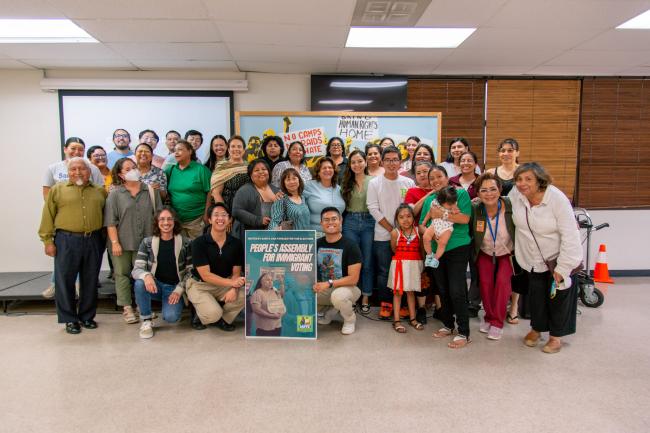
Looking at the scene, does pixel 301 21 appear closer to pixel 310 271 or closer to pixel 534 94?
pixel 310 271

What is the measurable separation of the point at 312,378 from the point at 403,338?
96 centimetres

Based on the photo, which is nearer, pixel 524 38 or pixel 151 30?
pixel 151 30

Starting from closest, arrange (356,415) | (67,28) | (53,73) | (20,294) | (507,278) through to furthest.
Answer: (356,415), (507,278), (67,28), (20,294), (53,73)

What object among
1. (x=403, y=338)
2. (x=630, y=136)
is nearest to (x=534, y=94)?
(x=630, y=136)

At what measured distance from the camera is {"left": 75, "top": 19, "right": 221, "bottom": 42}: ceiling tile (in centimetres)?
347

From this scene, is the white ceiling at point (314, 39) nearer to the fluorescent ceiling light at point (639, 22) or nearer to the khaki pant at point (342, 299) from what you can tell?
the fluorescent ceiling light at point (639, 22)

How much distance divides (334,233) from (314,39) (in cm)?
201

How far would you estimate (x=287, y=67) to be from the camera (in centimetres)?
485

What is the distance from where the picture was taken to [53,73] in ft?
16.2

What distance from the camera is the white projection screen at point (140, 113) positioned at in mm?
4984

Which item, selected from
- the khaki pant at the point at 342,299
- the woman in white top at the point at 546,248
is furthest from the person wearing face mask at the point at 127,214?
the woman in white top at the point at 546,248

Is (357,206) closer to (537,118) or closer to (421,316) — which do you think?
(421,316)

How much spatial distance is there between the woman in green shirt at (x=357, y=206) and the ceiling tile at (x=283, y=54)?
54.7 inches

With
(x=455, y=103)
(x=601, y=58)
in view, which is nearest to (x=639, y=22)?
(x=601, y=58)
